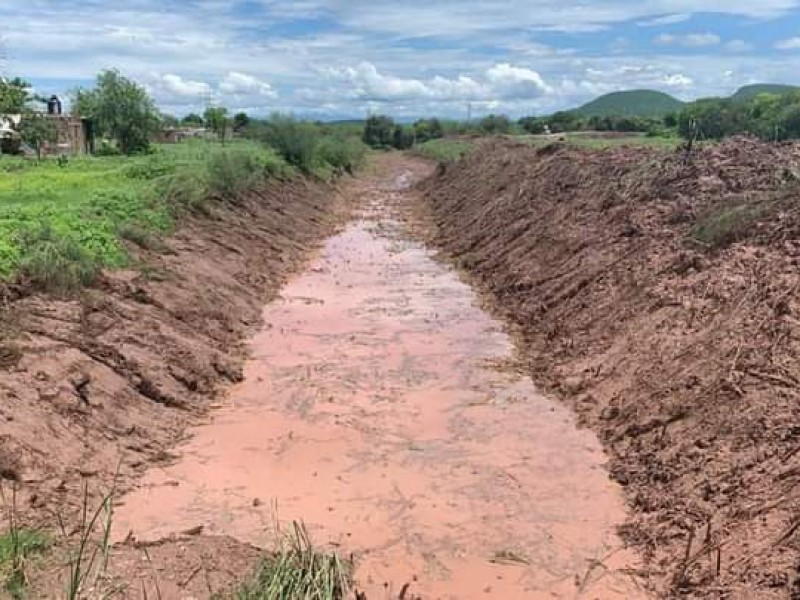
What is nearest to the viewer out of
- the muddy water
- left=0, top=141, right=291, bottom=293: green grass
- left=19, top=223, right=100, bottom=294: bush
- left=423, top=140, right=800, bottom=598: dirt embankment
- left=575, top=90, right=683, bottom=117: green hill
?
left=423, top=140, right=800, bottom=598: dirt embankment

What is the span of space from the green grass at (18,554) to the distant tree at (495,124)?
85661 millimetres

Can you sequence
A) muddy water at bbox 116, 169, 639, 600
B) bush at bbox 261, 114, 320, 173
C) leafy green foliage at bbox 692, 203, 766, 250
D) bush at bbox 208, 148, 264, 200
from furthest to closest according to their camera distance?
1. bush at bbox 261, 114, 320, 173
2. bush at bbox 208, 148, 264, 200
3. leafy green foliage at bbox 692, 203, 766, 250
4. muddy water at bbox 116, 169, 639, 600

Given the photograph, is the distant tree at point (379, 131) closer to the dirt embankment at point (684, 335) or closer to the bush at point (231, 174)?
the bush at point (231, 174)

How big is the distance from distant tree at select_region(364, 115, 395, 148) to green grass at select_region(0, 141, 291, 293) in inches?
2767

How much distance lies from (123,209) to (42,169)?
13.4m

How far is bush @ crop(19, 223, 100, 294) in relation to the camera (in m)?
12.4

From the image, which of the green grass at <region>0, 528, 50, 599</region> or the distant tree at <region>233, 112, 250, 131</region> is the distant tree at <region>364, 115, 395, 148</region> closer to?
the distant tree at <region>233, 112, 250, 131</region>

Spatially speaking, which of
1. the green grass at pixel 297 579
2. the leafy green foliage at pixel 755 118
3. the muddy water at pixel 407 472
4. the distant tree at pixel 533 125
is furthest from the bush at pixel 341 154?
the green grass at pixel 297 579

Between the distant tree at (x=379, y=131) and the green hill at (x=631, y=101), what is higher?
the green hill at (x=631, y=101)

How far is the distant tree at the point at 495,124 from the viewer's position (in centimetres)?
9086

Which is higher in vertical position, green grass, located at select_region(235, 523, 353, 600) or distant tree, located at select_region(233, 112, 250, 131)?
distant tree, located at select_region(233, 112, 250, 131)

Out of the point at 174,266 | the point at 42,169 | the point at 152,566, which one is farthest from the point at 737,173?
the point at 42,169

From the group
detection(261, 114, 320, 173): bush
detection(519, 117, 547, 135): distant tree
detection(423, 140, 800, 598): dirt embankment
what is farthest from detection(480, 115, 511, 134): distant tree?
detection(423, 140, 800, 598): dirt embankment

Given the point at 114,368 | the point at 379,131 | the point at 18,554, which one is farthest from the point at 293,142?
the point at 379,131
